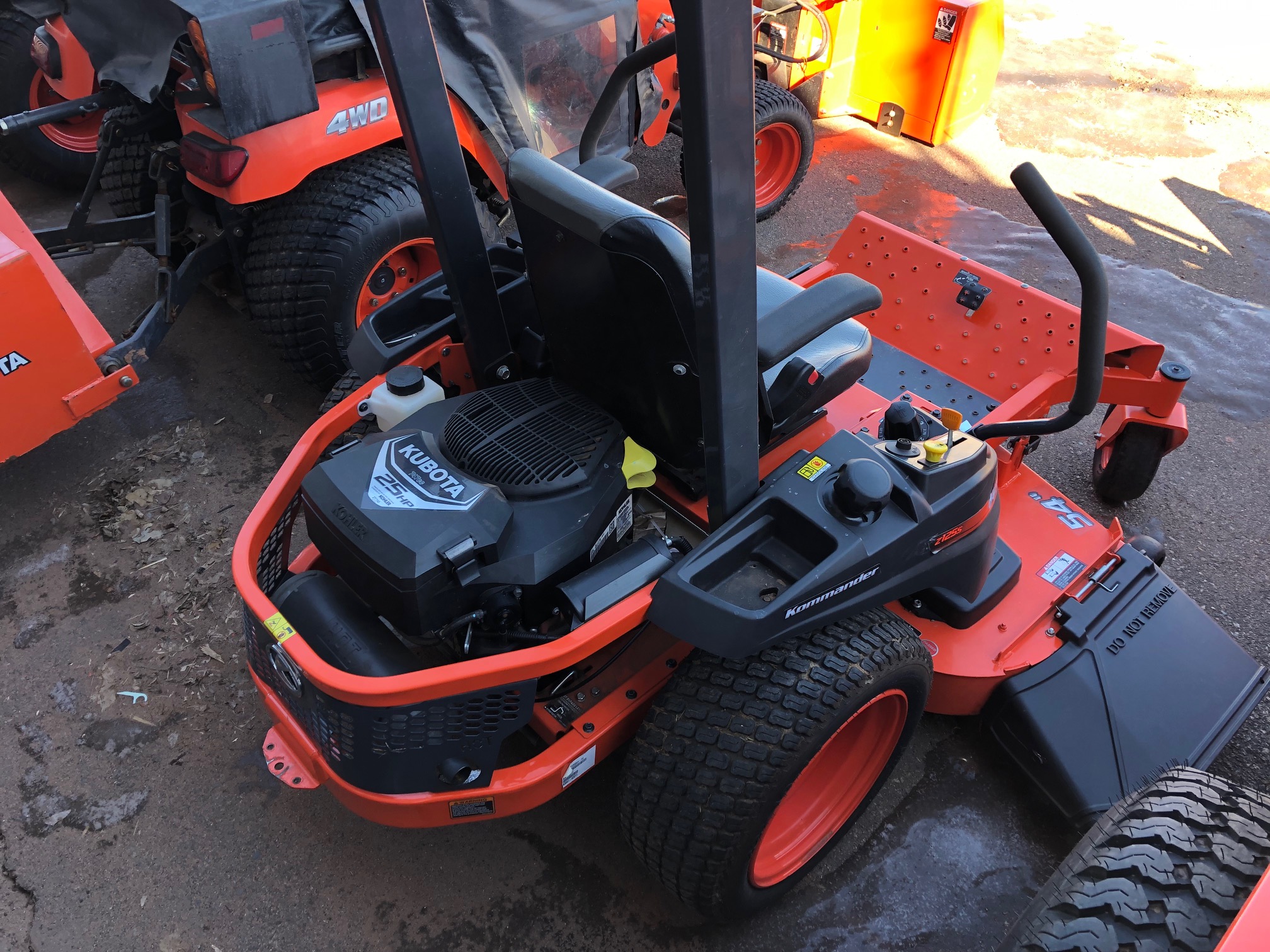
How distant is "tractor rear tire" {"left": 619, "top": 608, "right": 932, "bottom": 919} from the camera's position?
1.66 metres

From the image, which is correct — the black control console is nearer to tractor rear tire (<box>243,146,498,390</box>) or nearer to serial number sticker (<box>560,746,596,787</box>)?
serial number sticker (<box>560,746,596,787</box>)

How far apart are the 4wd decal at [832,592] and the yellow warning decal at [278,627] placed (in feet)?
2.97

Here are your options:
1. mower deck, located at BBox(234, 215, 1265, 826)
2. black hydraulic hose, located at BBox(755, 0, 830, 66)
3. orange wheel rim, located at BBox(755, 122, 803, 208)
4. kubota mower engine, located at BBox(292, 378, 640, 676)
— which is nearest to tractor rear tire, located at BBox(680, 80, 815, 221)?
orange wheel rim, located at BBox(755, 122, 803, 208)

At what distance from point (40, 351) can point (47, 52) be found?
4.94 feet

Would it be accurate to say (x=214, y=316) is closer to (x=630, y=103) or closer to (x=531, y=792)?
(x=630, y=103)

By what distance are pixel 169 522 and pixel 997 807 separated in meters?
2.65

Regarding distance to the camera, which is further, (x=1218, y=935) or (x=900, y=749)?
(x=900, y=749)

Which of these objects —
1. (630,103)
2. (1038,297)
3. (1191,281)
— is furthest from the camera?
(1191,281)

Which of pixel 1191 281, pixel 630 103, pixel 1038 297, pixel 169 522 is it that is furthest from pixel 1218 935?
pixel 1191 281

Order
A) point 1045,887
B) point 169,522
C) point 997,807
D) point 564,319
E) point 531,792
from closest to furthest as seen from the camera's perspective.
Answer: point 1045,887
point 531,792
point 564,319
point 997,807
point 169,522

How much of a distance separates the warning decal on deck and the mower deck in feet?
5.10

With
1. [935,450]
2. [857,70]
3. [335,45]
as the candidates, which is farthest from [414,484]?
[857,70]

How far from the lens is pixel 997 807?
2.25 metres

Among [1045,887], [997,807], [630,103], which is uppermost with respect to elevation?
[630,103]
